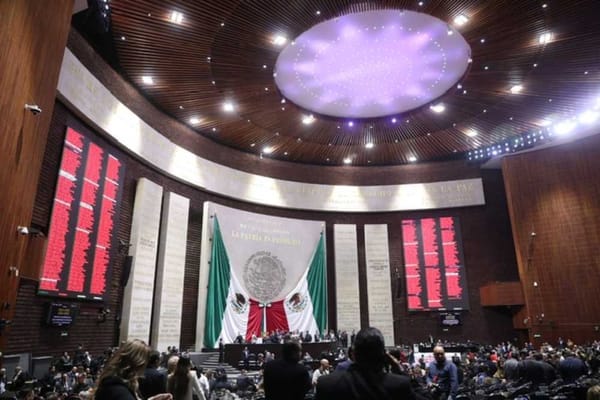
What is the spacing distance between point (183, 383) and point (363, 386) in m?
2.50

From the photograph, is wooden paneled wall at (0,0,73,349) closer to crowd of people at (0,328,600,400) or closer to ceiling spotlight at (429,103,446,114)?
crowd of people at (0,328,600,400)

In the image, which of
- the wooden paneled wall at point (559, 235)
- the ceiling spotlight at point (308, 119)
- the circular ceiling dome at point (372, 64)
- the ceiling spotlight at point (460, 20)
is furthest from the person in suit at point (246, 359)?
the ceiling spotlight at point (460, 20)

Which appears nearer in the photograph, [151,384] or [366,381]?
[366,381]

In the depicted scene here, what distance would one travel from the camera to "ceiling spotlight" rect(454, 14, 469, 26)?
34.4ft

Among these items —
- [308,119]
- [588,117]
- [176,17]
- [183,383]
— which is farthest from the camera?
[308,119]

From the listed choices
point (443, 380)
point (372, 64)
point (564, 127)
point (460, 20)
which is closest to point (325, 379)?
point (443, 380)

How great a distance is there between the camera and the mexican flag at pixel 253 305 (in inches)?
571

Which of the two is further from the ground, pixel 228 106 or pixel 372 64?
pixel 372 64

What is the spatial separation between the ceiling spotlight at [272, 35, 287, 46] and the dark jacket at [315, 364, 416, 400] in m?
10.7

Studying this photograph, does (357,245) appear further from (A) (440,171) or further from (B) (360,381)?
(B) (360,381)

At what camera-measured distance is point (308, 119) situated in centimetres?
1522

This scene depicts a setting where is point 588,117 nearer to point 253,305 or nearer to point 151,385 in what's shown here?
point 253,305

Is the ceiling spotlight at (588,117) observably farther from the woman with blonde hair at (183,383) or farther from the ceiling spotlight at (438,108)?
the woman with blonde hair at (183,383)

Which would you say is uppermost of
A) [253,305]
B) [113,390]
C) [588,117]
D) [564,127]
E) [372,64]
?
[372,64]
